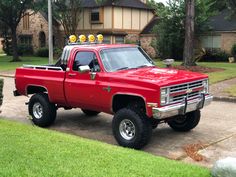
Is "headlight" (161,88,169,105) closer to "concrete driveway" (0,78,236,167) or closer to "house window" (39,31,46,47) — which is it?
"concrete driveway" (0,78,236,167)

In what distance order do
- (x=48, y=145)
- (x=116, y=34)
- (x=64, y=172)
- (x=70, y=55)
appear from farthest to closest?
(x=116, y=34) < (x=70, y=55) < (x=48, y=145) < (x=64, y=172)

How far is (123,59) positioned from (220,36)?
1099 inches

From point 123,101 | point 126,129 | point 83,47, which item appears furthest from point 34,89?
point 126,129

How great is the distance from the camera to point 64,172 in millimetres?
5273

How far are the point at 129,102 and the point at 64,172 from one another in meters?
3.25

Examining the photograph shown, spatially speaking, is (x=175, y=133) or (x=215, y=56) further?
(x=215, y=56)

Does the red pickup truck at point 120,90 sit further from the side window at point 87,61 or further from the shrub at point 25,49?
the shrub at point 25,49

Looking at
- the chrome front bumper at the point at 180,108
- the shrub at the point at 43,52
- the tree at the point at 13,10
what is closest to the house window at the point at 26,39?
the shrub at the point at 43,52

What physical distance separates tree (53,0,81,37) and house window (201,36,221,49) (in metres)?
13.0

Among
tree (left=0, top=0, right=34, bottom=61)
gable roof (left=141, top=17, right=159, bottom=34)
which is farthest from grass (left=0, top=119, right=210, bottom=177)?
gable roof (left=141, top=17, right=159, bottom=34)

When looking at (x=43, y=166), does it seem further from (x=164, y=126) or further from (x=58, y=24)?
(x=58, y=24)

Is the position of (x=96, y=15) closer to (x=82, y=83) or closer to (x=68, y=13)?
(x=68, y=13)

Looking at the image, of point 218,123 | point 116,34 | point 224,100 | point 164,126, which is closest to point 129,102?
point 164,126

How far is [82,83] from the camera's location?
8.83 m
